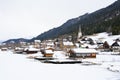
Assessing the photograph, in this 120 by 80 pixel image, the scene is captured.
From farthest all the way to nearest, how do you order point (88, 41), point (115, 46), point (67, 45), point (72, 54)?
1. point (88, 41)
2. point (67, 45)
3. point (115, 46)
4. point (72, 54)

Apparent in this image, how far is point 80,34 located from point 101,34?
62.7 ft

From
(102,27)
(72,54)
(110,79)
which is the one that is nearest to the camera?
(110,79)

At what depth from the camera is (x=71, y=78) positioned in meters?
39.7

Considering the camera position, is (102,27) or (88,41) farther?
(102,27)

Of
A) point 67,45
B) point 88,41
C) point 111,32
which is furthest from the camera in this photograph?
point 111,32

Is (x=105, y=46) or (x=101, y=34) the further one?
(x=101, y=34)

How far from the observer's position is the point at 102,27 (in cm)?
19088

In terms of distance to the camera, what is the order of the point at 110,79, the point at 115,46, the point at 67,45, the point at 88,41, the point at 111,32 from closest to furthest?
the point at 110,79
the point at 115,46
the point at 67,45
the point at 88,41
the point at 111,32

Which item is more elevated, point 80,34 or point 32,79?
point 80,34

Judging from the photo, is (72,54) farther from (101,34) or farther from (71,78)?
(101,34)

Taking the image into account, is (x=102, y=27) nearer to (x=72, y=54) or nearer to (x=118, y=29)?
(x=118, y=29)

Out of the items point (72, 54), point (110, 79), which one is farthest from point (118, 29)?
point (110, 79)

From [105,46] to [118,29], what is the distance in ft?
138

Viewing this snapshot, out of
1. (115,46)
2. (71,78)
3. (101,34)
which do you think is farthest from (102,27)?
(71,78)
